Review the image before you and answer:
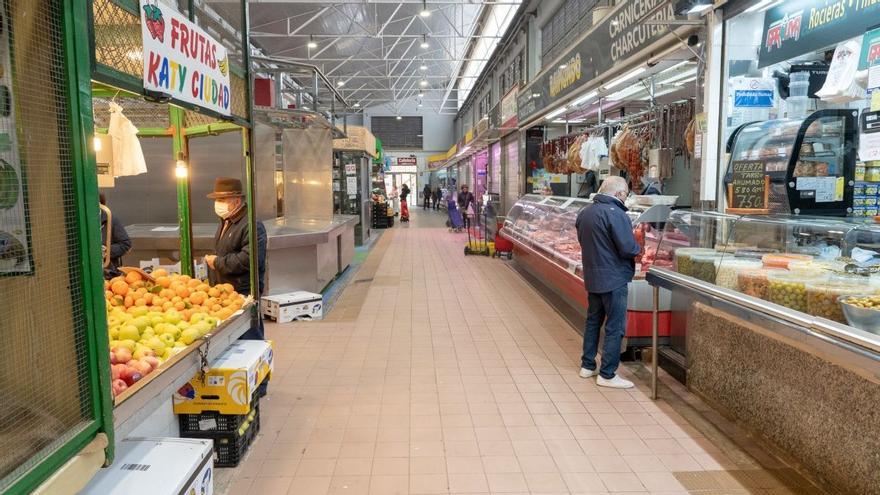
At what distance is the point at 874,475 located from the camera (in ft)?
8.98

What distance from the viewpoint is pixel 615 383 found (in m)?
4.75

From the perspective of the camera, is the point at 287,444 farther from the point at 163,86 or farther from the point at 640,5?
the point at 640,5

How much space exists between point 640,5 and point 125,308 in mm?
4969

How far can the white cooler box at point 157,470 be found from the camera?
7.50 ft

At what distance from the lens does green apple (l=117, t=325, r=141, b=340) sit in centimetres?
297

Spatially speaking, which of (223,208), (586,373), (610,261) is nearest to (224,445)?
(223,208)

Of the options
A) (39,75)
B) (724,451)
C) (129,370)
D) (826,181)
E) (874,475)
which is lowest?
(724,451)

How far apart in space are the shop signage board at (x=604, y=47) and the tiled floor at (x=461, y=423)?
2.93 meters

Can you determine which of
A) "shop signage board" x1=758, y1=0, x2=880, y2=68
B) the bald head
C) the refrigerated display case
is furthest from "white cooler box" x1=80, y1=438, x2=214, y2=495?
"shop signage board" x1=758, y1=0, x2=880, y2=68

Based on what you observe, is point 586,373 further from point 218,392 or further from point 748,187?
point 218,392

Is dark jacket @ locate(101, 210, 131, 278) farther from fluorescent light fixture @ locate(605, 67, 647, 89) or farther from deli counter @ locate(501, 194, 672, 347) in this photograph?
fluorescent light fixture @ locate(605, 67, 647, 89)

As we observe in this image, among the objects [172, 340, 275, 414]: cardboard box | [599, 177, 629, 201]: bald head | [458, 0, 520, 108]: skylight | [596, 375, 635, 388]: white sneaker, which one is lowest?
[596, 375, 635, 388]: white sneaker

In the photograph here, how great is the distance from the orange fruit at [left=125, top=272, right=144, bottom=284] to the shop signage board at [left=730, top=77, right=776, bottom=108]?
4.51 metres

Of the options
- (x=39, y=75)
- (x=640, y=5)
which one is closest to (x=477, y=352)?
(x=640, y=5)
